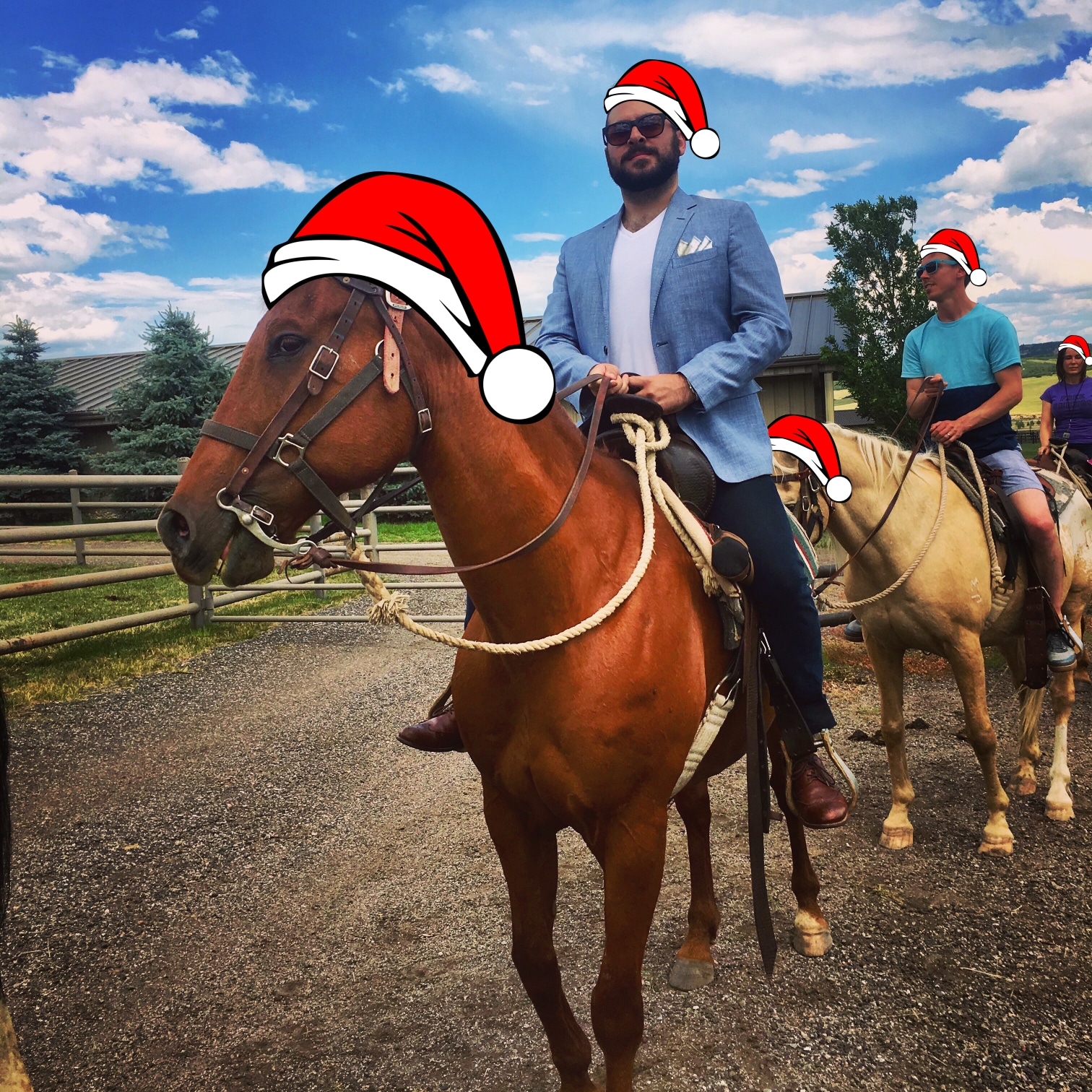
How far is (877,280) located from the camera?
14.8m

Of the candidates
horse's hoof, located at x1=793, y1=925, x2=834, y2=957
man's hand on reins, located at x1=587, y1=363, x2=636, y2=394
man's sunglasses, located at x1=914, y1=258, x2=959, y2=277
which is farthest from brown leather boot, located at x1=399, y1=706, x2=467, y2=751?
man's sunglasses, located at x1=914, y1=258, x2=959, y2=277

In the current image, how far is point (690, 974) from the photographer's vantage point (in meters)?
2.81

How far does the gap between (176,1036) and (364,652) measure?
5361 mm

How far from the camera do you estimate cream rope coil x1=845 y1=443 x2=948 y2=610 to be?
390 cm

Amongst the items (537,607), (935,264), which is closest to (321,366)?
(537,607)

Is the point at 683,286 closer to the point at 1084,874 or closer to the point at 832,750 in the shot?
the point at 832,750

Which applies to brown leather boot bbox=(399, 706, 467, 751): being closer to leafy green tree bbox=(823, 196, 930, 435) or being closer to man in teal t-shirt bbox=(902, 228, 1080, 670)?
man in teal t-shirt bbox=(902, 228, 1080, 670)

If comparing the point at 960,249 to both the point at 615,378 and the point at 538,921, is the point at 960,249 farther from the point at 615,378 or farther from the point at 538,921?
the point at 538,921

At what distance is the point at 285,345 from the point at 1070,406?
663 cm

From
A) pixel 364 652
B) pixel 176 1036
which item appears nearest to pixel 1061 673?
pixel 176 1036

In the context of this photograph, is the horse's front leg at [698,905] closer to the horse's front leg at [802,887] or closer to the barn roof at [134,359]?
the horse's front leg at [802,887]

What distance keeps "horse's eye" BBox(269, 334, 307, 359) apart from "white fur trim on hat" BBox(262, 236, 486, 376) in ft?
0.32

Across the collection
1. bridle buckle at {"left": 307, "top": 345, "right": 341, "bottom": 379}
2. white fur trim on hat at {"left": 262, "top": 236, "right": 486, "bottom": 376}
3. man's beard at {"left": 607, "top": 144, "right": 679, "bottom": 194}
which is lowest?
bridle buckle at {"left": 307, "top": 345, "right": 341, "bottom": 379}

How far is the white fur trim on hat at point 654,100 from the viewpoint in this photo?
2240mm
